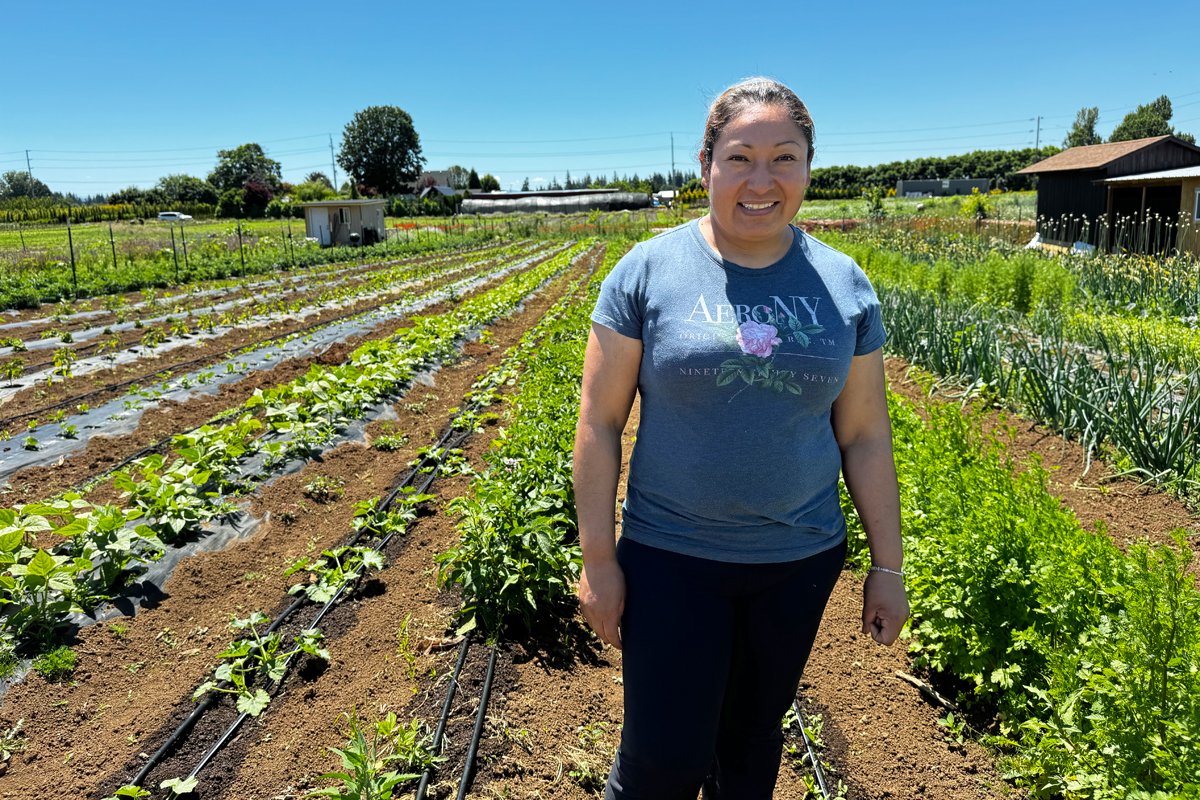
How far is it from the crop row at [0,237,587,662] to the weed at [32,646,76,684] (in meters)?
0.12

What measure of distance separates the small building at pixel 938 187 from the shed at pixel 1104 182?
35395 millimetres

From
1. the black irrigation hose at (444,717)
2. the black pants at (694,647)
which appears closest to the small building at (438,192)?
the black irrigation hose at (444,717)

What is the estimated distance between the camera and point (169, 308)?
13719mm

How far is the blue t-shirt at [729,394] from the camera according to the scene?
1.59 metres

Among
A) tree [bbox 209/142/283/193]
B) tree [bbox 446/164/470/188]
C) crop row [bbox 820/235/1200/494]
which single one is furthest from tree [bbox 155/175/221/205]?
crop row [bbox 820/235/1200/494]

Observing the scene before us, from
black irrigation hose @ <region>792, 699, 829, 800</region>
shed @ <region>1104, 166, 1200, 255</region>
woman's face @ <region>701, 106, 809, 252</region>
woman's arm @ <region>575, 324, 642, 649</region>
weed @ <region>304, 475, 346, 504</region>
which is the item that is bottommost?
black irrigation hose @ <region>792, 699, 829, 800</region>

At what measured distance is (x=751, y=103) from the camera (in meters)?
1.62

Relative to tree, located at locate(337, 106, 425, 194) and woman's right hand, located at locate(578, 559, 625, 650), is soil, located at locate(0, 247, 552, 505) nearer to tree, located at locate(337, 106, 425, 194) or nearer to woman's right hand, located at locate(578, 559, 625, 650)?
woman's right hand, located at locate(578, 559, 625, 650)

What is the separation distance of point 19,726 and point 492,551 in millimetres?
1847

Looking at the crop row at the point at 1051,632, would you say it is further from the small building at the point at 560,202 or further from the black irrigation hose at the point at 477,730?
the small building at the point at 560,202

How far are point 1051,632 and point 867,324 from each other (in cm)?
158

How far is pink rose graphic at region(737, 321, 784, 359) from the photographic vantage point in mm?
1585

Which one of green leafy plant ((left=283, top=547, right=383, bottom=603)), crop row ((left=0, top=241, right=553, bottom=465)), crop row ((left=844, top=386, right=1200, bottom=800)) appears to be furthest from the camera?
crop row ((left=0, top=241, right=553, bottom=465))

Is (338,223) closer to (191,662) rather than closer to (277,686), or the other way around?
(191,662)
